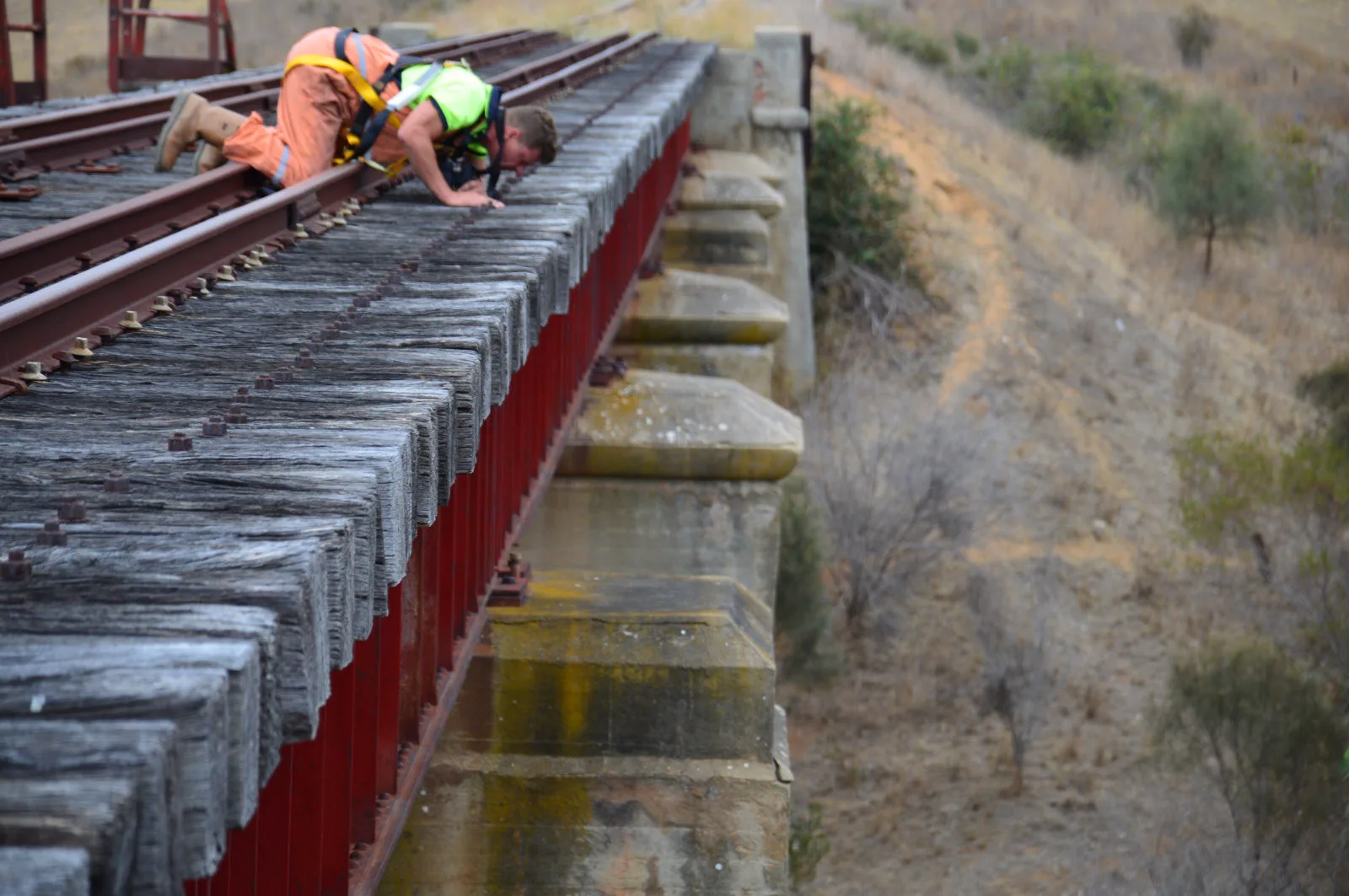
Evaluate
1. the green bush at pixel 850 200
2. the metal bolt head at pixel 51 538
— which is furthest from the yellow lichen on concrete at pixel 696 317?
the green bush at pixel 850 200

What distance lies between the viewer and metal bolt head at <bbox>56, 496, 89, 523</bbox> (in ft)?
6.24

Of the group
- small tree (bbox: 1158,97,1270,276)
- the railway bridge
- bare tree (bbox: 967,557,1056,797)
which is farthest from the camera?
small tree (bbox: 1158,97,1270,276)

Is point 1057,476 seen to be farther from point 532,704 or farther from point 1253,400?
point 532,704

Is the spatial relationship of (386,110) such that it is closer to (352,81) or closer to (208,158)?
(352,81)

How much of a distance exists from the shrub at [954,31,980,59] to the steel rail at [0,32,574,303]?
37561 millimetres

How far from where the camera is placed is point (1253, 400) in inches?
786

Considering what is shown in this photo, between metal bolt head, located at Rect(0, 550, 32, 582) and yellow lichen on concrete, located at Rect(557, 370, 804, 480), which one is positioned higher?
metal bolt head, located at Rect(0, 550, 32, 582)

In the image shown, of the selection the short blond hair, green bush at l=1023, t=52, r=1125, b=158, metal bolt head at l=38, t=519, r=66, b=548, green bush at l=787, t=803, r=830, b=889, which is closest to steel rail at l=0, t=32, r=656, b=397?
the short blond hair

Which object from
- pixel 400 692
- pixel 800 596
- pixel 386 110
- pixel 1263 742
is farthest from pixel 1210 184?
pixel 400 692

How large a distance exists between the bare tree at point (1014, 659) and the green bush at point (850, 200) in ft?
24.3

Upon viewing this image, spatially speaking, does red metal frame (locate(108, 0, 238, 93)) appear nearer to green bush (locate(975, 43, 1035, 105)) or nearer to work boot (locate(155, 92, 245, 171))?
work boot (locate(155, 92, 245, 171))

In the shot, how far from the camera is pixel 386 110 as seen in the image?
5492mm

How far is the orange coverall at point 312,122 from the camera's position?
18.1 feet

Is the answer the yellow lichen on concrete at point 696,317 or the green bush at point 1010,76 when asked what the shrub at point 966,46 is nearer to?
the green bush at point 1010,76
